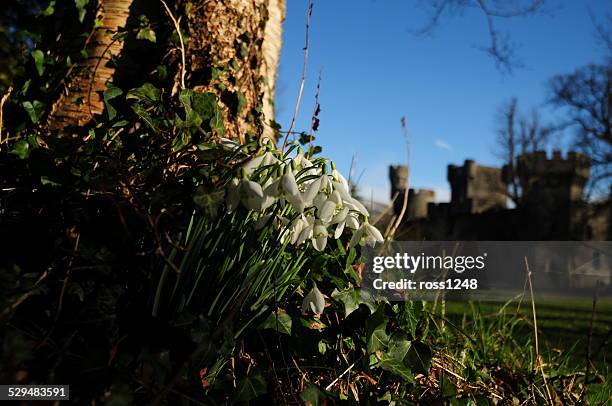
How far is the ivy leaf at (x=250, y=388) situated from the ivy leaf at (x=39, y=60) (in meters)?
2.23

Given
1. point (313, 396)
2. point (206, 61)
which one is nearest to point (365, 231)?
point (313, 396)

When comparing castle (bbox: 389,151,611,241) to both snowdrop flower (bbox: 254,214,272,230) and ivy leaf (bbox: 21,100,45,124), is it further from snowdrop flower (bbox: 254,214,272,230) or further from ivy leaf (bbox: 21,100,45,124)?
snowdrop flower (bbox: 254,214,272,230)

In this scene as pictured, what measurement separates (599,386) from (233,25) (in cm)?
289

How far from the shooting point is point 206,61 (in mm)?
3102

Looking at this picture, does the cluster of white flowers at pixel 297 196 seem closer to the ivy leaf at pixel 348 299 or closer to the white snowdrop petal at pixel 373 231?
the white snowdrop petal at pixel 373 231

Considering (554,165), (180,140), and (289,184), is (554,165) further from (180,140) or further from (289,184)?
(289,184)

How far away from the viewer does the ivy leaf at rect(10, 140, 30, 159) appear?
2.64 meters

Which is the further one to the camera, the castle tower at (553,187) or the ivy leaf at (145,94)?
the castle tower at (553,187)

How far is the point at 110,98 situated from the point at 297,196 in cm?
156

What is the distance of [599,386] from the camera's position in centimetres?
310

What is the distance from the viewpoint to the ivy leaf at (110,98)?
2709 mm

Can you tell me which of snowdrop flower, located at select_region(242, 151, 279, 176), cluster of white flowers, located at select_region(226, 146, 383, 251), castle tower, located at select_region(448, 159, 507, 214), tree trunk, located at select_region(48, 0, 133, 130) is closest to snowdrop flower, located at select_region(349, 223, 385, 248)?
cluster of white flowers, located at select_region(226, 146, 383, 251)

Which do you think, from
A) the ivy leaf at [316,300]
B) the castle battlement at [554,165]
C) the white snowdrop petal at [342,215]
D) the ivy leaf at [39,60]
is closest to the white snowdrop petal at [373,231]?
the white snowdrop petal at [342,215]

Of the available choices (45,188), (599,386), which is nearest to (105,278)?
(45,188)
